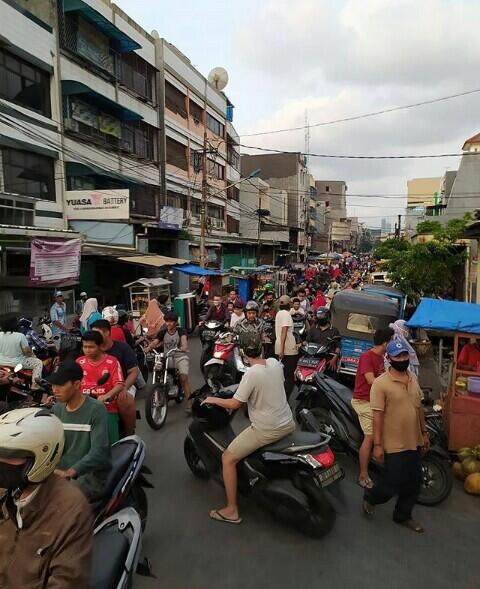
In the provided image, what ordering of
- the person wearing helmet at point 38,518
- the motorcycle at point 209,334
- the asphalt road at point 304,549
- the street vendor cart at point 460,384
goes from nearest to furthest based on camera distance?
the person wearing helmet at point 38,518 → the asphalt road at point 304,549 → the street vendor cart at point 460,384 → the motorcycle at point 209,334

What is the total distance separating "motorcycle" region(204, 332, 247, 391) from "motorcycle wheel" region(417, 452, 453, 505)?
3569 mm

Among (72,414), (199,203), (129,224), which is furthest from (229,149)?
(72,414)

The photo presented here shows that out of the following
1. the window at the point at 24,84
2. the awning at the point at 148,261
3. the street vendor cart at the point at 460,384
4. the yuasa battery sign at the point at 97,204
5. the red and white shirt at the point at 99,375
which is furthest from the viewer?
the awning at the point at 148,261

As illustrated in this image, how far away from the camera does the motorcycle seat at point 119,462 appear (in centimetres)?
303

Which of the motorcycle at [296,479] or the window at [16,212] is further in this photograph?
the window at [16,212]

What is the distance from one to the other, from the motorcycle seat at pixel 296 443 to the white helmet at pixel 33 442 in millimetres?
2238

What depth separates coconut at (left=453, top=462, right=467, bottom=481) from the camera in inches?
186

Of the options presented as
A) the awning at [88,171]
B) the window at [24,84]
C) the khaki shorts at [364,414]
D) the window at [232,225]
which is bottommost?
the khaki shorts at [364,414]

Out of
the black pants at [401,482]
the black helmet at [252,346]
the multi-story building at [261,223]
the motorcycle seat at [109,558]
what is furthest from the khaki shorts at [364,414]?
the multi-story building at [261,223]

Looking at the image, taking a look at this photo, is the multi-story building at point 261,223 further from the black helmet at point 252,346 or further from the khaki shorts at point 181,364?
the black helmet at point 252,346

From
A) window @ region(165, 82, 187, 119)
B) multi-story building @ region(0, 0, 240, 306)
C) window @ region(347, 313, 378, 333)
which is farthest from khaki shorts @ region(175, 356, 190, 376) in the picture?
window @ region(165, 82, 187, 119)

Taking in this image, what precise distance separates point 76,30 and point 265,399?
1844cm

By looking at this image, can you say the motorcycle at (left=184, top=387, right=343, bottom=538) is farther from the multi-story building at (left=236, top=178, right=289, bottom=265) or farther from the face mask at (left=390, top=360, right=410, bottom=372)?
the multi-story building at (left=236, top=178, right=289, bottom=265)

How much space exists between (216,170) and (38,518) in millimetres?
34332
